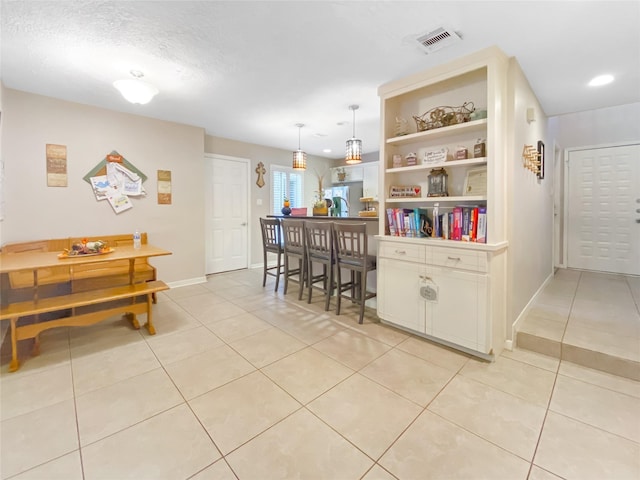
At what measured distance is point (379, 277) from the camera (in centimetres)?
277

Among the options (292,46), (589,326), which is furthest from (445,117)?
(589,326)

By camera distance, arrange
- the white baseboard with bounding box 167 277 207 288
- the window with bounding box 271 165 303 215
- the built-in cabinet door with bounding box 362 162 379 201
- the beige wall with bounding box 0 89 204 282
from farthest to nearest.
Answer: the built-in cabinet door with bounding box 362 162 379 201 → the window with bounding box 271 165 303 215 → the white baseboard with bounding box 167 277 207 288 → the beige wall with bounding box 0 89 204 282

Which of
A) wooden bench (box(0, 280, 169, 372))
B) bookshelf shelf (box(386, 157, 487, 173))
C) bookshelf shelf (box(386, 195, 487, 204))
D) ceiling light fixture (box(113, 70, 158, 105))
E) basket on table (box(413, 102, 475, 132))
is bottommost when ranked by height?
wooden bench (box(0, 280, 169, 372))

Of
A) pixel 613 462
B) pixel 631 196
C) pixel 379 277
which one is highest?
pixel 631 196

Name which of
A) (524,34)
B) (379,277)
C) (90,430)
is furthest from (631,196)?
(90,430)

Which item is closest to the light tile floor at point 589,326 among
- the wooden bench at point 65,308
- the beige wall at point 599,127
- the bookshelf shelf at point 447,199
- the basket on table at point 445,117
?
the bookshelf shelf at point 447,199

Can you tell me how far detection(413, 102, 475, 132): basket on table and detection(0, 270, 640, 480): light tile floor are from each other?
1.87m

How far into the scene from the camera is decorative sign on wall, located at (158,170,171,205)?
13.0ft

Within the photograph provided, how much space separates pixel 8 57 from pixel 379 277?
3.64m

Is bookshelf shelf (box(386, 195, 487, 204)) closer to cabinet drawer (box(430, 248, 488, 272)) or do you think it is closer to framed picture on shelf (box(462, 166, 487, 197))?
framed picture on shelf (box(462, 166, 487, 197))

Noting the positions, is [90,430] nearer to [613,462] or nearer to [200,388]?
[200,388]

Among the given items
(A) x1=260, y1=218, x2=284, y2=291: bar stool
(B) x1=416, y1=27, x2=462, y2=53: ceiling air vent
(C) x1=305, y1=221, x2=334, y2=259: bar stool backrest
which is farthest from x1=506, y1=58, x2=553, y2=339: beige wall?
(A) x1=260, y1=218, x2=284, y2=291: bar stool

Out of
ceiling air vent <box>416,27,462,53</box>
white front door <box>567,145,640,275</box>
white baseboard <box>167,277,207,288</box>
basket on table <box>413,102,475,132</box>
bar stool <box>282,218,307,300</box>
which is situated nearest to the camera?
ceiling air vent <box>416,27,462,53</box>

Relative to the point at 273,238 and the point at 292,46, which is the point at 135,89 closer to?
the point at 292,46
